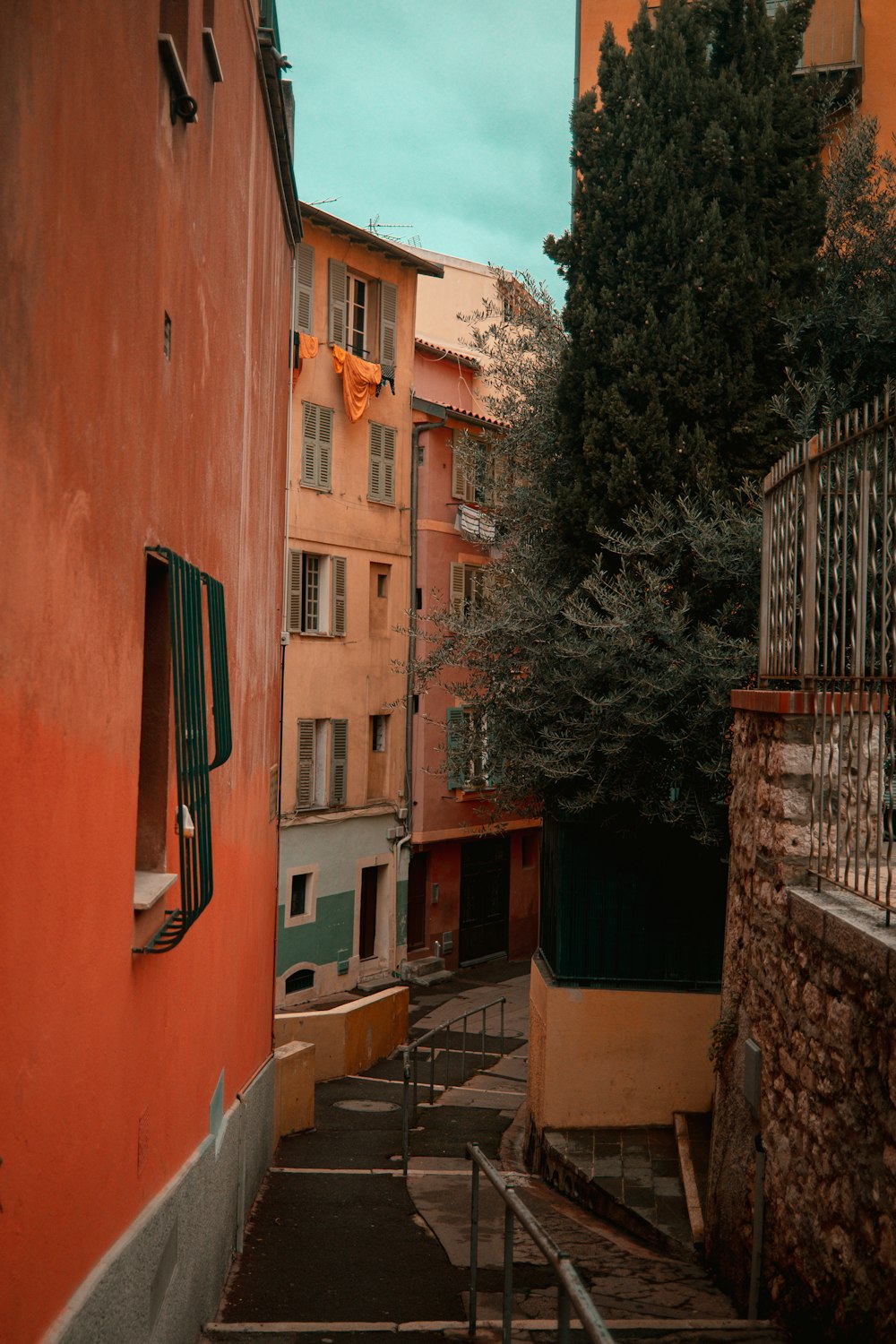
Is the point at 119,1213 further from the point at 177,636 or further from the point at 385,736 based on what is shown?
the point at 385,736

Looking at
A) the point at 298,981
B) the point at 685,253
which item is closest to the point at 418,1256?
the point at 685,253

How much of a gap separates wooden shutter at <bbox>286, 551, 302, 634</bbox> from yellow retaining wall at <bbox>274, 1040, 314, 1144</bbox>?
1084 centimetres

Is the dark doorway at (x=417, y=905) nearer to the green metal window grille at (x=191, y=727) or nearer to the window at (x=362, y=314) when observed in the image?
the window at (x=362, y=314)

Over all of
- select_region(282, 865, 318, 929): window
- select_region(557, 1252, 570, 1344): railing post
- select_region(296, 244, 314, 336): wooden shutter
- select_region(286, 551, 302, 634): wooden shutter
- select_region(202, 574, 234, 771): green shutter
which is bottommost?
select_region(282, 865, 318, 929): window

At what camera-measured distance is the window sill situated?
4914 mm

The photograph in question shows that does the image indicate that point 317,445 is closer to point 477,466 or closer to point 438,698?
point 438,698

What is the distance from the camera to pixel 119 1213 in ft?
15.3

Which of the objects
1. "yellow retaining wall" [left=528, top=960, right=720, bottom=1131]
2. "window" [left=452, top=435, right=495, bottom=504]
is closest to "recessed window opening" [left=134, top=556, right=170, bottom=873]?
"yellow retaining wall" [left=528, top=960, right=720, bottom=1131]

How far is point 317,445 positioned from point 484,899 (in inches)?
431

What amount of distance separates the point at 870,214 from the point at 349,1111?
36.5 ft

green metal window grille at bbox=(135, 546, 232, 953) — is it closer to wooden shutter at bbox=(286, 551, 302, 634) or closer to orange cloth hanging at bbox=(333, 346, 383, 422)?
wooden shutter at bbox=(286, 551, 302, 634)

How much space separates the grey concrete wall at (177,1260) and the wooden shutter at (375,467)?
57.4 feet

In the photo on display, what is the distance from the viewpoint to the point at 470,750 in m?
14.1

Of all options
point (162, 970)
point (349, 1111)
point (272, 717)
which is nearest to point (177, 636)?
point (162, 970)
